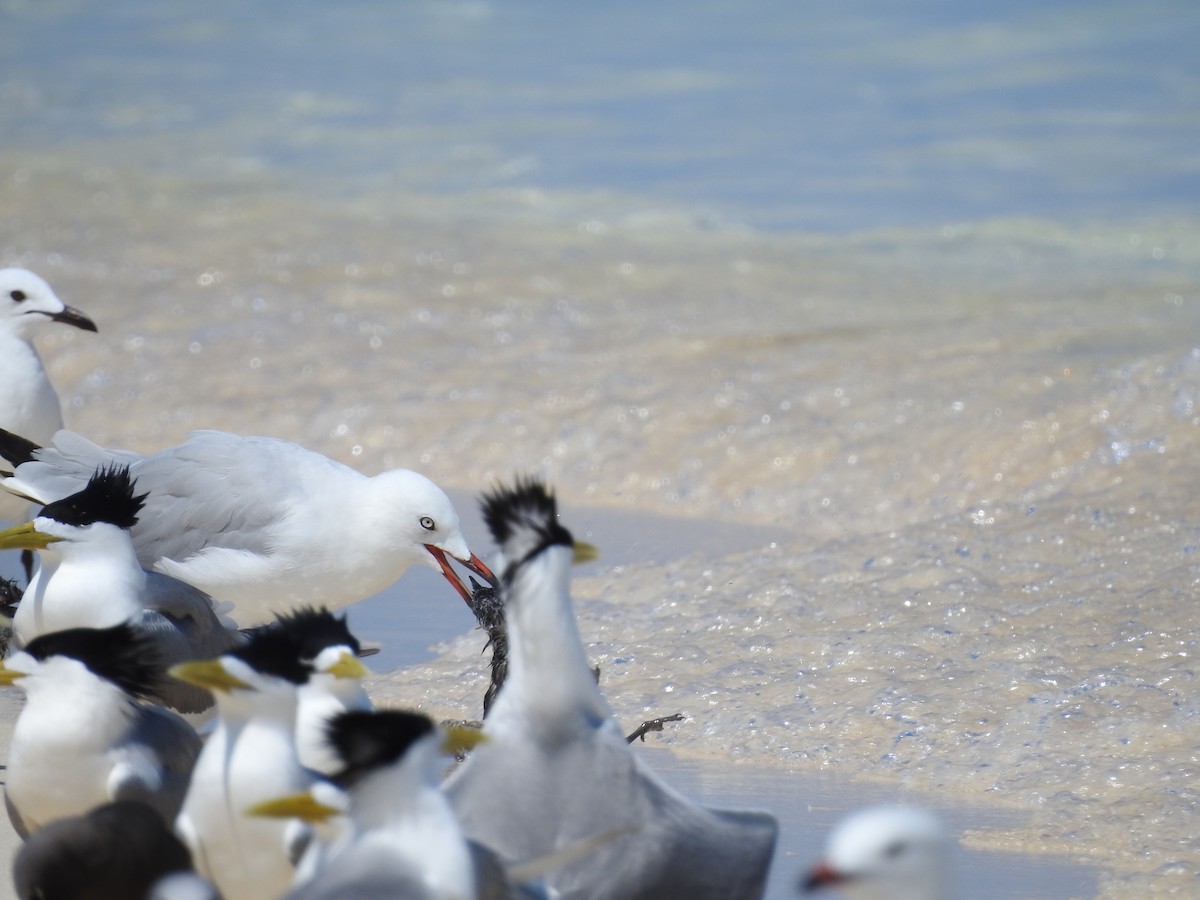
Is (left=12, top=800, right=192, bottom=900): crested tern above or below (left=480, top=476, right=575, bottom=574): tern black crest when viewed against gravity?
below

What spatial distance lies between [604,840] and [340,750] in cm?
51

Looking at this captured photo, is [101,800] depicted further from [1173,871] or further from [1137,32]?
[1137,32]

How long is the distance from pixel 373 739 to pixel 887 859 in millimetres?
726

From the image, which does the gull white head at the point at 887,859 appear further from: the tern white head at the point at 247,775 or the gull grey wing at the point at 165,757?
the gull grey wing at the point at 165,757

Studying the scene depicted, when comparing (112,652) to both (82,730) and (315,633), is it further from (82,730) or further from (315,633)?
(315,633)

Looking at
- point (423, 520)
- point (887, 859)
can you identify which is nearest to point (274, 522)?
point (423, 520)

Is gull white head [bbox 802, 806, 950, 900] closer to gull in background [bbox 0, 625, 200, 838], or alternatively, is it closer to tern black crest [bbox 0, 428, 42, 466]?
gull in background [bbox 0, 625, 200, 838]

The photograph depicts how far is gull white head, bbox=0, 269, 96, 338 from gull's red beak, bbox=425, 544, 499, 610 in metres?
2.03

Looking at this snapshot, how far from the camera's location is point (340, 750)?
2561 millimetres

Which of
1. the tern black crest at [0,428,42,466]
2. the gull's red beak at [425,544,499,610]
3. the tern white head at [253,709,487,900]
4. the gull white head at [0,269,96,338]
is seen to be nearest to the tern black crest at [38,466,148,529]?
the gull's red beak at [425,544,499,610]

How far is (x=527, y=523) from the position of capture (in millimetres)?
3061

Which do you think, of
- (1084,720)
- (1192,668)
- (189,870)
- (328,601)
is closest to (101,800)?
(189,870)

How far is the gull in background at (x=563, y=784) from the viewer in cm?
296

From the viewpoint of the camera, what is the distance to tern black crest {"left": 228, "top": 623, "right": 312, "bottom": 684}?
292 centimetres
